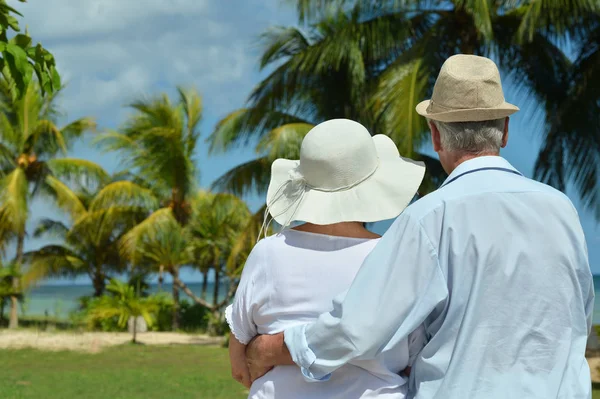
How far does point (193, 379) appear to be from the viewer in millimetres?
12688

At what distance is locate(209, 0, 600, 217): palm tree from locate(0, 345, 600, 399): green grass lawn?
4.49 m

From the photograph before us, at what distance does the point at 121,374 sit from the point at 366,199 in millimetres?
11285

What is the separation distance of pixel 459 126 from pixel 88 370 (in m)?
12.4

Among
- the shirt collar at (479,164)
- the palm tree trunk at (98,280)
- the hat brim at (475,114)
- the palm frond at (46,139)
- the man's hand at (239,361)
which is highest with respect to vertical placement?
the hat brim at (475,114)

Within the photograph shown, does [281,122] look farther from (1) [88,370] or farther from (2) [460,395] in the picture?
(2) [460,395]

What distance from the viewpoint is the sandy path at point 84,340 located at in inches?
694

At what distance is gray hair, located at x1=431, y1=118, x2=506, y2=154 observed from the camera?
220cm

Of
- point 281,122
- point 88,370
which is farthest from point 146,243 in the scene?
point 88,370

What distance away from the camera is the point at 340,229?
99.6 inches

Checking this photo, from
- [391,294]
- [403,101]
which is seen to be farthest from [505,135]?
[403,101]

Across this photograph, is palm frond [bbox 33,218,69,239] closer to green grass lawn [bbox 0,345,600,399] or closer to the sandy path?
the sandy path

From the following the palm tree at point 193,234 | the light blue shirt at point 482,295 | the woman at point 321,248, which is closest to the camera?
the light blue shirt at point 482,295

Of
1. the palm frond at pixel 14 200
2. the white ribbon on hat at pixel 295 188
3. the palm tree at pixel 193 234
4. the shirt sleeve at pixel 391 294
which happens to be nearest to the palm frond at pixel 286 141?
the palm tree at pixel 193 234

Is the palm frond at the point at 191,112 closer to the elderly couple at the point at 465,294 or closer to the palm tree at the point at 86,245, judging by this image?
the palm tree at the point at 86,245
